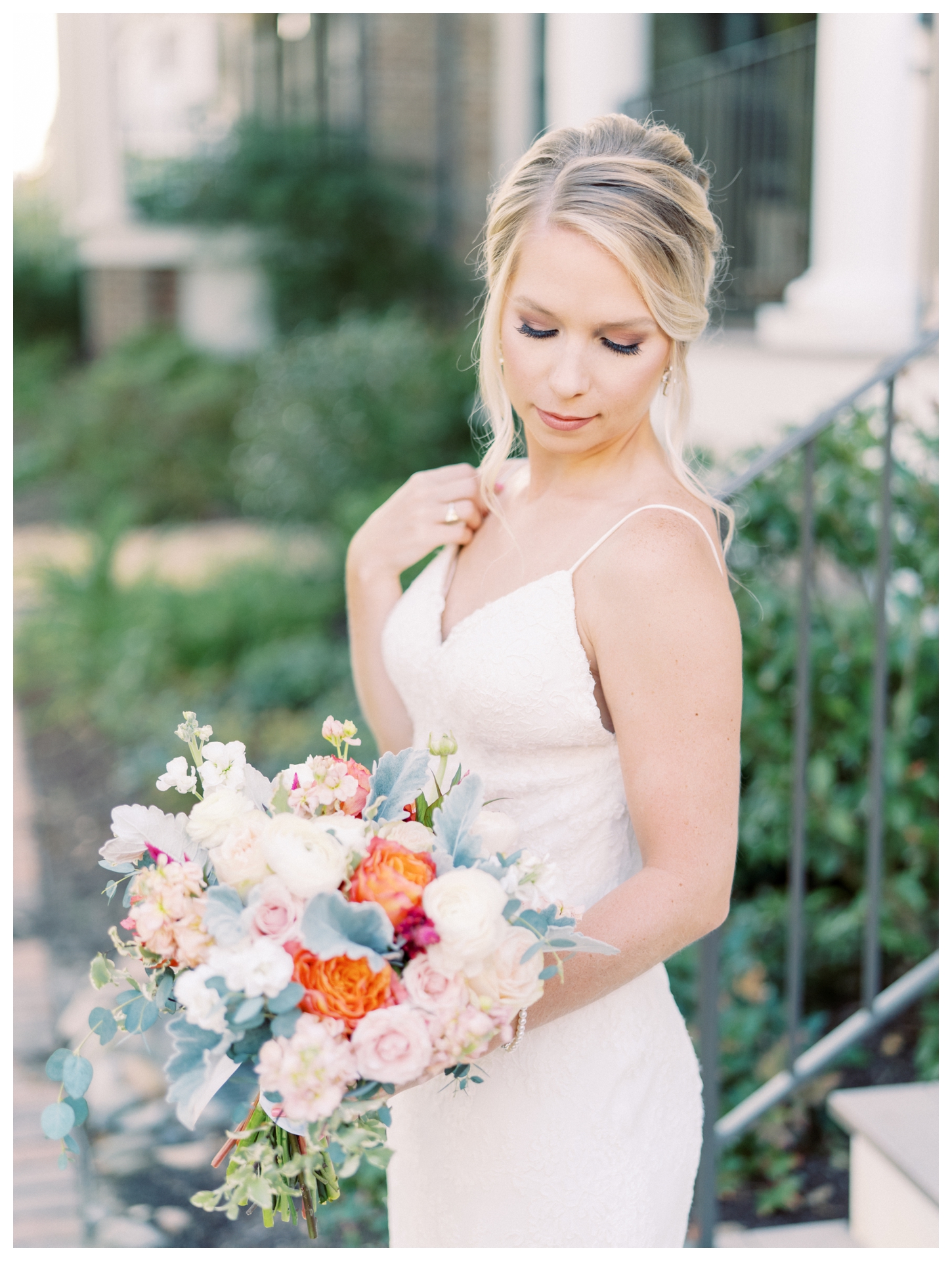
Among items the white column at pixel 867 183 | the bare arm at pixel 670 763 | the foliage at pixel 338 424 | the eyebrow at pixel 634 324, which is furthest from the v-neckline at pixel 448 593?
the foliage at pixel 338 424

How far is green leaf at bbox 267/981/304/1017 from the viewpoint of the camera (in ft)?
3.82

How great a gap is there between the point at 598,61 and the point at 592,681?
624 centimetres

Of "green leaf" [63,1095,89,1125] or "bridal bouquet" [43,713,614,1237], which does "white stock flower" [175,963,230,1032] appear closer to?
"bridal bouquet" [43,713,614,1237]

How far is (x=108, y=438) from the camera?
34.3ft

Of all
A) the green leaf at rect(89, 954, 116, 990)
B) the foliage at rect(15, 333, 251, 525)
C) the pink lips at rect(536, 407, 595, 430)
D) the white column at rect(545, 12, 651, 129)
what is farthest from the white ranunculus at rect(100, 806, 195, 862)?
the foliage at rect(15, 333, 251, 525)

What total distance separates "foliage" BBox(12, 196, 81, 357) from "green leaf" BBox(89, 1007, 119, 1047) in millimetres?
13317

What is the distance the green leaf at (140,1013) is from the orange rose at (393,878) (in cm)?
29

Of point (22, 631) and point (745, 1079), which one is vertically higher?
point (22, 631)

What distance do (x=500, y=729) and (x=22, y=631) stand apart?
577cm

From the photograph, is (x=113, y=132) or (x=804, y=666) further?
(x=113, y=132)

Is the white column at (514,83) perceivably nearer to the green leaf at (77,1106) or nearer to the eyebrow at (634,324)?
the eyebrow at (634,324)

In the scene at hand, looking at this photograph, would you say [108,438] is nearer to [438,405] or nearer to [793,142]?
[438,405]

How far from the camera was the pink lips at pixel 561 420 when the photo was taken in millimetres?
A: 1587
